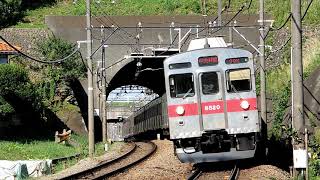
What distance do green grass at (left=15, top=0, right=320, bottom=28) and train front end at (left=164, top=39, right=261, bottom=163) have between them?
86.5 ft

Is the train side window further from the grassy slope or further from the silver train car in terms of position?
the grassy slope

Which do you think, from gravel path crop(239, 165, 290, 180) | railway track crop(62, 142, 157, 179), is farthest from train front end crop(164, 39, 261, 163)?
railway track crop(62, 142, 157, 179)

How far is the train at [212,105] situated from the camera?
1634 cm

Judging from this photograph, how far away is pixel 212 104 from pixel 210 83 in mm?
609

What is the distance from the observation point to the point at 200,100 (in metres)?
16.5

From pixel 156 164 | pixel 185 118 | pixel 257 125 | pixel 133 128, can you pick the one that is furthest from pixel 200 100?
pixel 133 128

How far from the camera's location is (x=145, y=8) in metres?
45.0

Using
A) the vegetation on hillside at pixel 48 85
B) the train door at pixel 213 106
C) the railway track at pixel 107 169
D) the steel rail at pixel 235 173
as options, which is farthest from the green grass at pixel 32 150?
the steel rail at pixel 235 173

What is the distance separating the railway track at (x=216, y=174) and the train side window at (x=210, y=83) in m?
2.15

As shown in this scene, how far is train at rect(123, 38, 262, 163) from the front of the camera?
1634 cm

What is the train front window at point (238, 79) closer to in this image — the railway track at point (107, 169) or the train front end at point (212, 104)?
the train front end at point (212, 104)

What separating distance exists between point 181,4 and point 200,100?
30.0 meters

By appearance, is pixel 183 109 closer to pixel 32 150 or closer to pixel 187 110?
pixel 187 110

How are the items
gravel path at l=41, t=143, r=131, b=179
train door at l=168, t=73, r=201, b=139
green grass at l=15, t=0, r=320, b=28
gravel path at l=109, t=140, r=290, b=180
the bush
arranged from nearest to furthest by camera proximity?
gravel path at l=109, t=140, r=290, b=180, train door at l=168, t=73, r=201, b=139, gravel path at l=41, t=143, r=131, b=179, the bush, green grass at l=15, t=0, r=320, b=28
